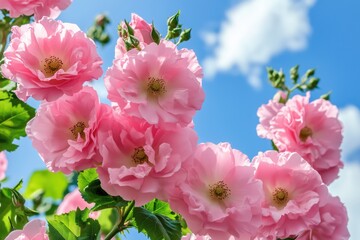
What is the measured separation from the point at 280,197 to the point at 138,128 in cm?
48

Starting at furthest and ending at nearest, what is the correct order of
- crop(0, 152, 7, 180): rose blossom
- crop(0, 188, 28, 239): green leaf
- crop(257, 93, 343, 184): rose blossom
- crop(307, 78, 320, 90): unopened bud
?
1. crop(307, 78, 320, 90): unopened bud
2. crop(0, 152, 7, 180): rose blossom
3. crop(257, 93, 343, 184): rose blossom
4. crop(0, 188, 28, 239): green leaf

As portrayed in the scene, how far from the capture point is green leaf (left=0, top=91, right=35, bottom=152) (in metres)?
1.97

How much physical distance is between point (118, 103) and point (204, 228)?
33 centimetres

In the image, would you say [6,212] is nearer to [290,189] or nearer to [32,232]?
[32,232]

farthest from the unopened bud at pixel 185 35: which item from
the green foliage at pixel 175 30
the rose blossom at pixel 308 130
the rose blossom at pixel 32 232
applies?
the rose blossom at pixel 308 130

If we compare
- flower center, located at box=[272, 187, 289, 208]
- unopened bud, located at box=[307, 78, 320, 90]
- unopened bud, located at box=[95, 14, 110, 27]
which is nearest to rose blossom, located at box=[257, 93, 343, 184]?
unopened bud, located at box=[307, 78, 320, 90]

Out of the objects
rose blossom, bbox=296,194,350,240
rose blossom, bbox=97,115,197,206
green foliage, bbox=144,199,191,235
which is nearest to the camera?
rose blossom, bbox=97,115,197,206

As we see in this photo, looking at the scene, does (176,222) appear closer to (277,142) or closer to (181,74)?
(181,74)

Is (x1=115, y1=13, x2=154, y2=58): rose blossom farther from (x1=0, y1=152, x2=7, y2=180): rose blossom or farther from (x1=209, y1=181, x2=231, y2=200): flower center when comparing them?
(x1=0, y1=152, x2=7, y2=180): rose blossom

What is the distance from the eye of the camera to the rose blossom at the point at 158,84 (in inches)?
51.9

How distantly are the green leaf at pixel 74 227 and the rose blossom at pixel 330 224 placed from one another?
2.02ft

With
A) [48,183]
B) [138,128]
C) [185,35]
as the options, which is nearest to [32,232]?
[138,128]

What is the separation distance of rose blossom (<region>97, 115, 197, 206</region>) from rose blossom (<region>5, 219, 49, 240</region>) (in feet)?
0.87

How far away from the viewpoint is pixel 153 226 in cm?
144
